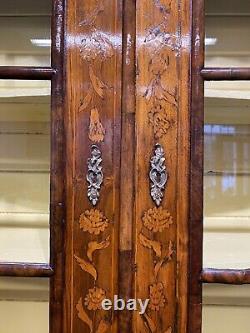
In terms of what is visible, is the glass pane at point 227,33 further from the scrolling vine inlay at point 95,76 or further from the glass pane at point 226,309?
the glass pane at point 226,309

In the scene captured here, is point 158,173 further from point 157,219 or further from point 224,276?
point 224,276

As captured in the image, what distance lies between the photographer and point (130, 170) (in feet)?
1.86

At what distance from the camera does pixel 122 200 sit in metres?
0.56

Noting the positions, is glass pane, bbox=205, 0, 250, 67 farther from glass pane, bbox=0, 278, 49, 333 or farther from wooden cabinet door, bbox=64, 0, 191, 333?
glass pane, bbox=0, 278, 49, 333

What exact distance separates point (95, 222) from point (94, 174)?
0.06 metres

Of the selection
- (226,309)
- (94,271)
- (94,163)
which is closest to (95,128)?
(94,163)

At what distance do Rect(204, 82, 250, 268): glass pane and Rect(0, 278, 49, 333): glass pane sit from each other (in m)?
0.23

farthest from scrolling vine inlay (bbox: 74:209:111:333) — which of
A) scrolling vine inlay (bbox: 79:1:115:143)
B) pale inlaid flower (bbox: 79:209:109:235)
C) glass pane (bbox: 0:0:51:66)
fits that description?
glass pane (bbox: 0:0:51:66)

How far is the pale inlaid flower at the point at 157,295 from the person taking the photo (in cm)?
56

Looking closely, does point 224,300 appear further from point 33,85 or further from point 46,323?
point 33,85

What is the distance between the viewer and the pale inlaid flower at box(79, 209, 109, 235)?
566mm

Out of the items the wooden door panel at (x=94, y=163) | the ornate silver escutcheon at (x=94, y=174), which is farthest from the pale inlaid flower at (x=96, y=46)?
the ornate silver escutcheon at (x=94, y=174)

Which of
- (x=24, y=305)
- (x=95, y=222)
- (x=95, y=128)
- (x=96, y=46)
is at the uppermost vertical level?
(x=96, y=46)

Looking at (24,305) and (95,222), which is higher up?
(95,222)
